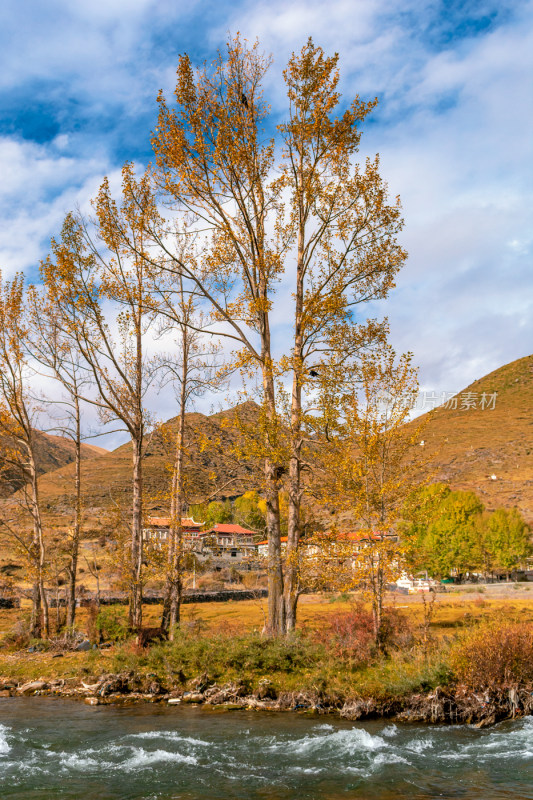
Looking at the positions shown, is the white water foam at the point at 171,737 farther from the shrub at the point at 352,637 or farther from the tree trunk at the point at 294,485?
the shrub at the point at 352,637

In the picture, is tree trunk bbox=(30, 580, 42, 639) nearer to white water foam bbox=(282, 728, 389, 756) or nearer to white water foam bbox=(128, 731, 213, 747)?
white water foam bbox=(128, 731, 213, 747)

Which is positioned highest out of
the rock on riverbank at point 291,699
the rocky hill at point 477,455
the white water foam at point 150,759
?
the rocky hill at point 477,455

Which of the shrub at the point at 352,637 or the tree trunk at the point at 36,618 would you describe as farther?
the tree trunk at the point at 36,618

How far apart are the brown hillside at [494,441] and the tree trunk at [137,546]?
62.3 m

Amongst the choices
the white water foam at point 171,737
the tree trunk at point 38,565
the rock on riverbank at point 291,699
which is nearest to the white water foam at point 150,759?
the white water foam at point 171,737

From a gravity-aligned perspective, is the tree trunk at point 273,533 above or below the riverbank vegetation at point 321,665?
above

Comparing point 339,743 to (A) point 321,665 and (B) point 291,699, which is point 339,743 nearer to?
(B) point 291,699

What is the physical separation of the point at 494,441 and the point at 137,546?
111659 mm

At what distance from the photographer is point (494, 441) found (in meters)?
121

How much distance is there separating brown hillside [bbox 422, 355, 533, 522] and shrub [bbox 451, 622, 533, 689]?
215 ft

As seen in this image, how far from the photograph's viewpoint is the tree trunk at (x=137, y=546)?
70.0 ft

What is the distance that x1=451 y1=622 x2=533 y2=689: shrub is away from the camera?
1381cm

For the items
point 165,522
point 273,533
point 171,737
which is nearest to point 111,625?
point 273,533

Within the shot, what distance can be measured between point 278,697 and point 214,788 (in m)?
6.13
